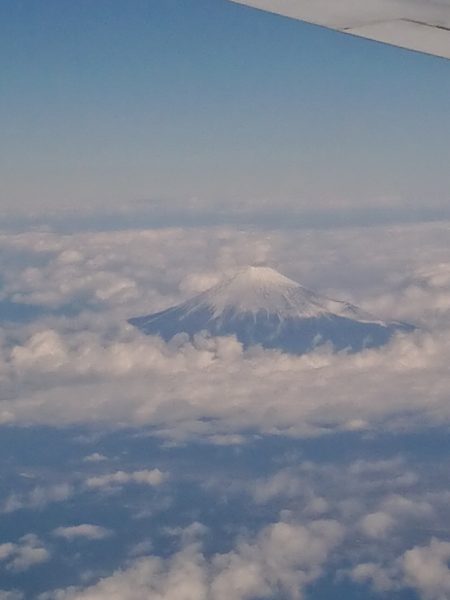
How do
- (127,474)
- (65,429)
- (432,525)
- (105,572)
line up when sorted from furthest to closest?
(65,429)
(127,474)
(432,525)
(105,572)

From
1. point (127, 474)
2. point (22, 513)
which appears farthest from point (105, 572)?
point (127, 474)

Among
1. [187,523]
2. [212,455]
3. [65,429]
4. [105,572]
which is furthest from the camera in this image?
[65,429]

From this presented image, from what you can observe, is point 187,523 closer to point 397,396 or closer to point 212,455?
point 212,455

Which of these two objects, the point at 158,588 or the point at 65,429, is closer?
the point at 158,588

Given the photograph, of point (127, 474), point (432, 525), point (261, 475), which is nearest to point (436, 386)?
point (261, 475)

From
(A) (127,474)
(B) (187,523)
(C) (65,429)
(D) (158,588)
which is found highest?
(C) (65,429)

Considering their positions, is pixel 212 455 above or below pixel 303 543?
above
